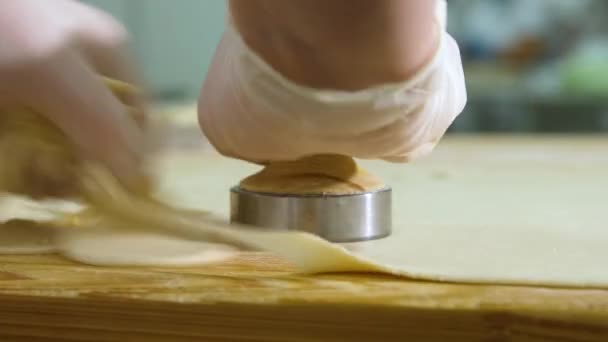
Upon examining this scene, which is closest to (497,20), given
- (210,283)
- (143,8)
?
(143,8)

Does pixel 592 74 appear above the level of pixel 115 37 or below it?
above

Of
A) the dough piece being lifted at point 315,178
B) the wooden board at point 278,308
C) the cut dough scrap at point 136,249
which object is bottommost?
the wooden board at point 278,308

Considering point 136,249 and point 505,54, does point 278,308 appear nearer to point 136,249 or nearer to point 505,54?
point 136,249

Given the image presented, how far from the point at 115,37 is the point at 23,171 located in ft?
0.31

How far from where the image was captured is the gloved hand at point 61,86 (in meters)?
0.39

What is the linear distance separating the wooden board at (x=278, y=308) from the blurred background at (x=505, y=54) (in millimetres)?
1385

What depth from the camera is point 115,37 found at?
477 mm

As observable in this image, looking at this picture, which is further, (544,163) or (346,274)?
(544,163)

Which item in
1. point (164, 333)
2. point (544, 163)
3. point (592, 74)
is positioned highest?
point (592, 74)

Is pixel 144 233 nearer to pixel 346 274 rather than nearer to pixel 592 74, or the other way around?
pixel 346 274

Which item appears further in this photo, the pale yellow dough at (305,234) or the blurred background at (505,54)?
the blurred background at (505,54)

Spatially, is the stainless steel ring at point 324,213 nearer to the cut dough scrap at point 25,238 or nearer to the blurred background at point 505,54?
the cut dough scrap at point 25,238

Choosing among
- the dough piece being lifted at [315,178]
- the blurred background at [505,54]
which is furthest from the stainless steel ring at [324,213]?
the blurred background at [505,54]

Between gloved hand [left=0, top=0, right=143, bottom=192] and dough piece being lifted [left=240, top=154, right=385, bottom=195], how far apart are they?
0.23 feet
